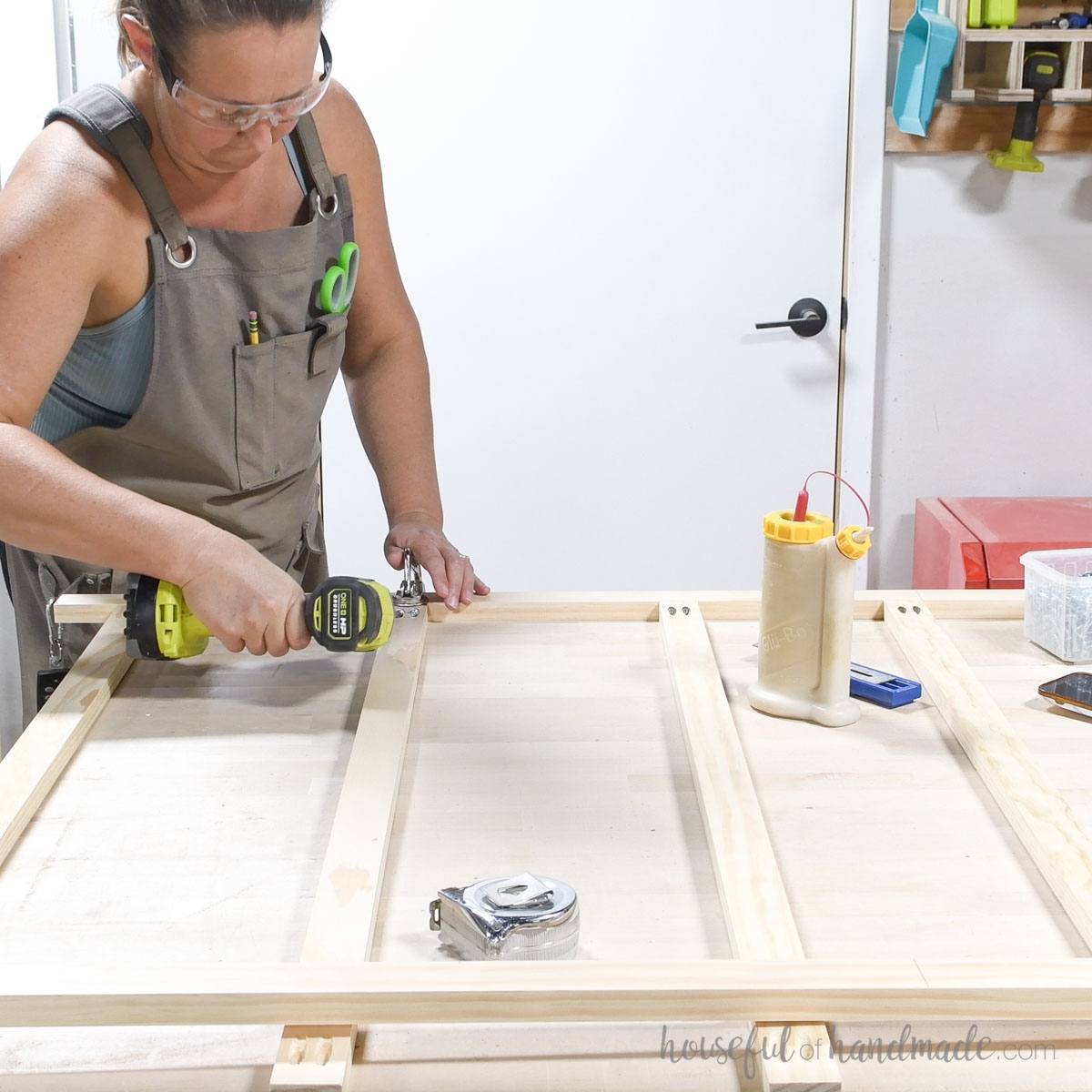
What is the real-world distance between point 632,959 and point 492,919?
111 millimetres

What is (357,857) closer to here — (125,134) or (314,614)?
(314,614)

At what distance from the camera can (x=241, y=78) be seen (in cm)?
127

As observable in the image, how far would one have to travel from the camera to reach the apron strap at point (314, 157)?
62.6 inches

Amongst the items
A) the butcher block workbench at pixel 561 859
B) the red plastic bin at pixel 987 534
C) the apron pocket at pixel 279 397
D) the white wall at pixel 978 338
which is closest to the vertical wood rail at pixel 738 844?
the butcher block workbench at pixel 561 859

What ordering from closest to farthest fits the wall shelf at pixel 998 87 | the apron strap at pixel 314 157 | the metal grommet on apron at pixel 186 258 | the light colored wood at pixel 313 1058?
1. the light colored wood at pixel 313 1058
2. the metal grommet on apron at pixel 186 258
3. the apron strap at pixel 314 157
4. the wall shelf at pixel 998 87

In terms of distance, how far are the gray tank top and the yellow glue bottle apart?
0.81 metres

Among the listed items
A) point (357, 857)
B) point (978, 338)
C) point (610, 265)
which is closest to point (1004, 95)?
point (978, 338)

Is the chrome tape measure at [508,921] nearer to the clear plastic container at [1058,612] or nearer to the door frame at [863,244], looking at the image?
the clear plastic container at [1058,612]

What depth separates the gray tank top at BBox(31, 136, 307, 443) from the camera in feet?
4.89

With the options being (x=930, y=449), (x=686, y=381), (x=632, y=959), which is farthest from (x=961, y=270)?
(x=632, y=959)

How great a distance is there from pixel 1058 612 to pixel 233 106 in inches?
44.6

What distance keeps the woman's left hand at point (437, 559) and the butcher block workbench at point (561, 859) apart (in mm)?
36

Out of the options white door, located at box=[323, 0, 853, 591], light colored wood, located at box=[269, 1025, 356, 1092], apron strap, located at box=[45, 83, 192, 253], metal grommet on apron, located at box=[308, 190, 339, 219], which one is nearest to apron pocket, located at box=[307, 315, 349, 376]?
metal grommet on apron, located at box=[308, 190, 339, 219]

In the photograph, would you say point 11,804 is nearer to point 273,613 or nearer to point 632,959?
point 273,613
